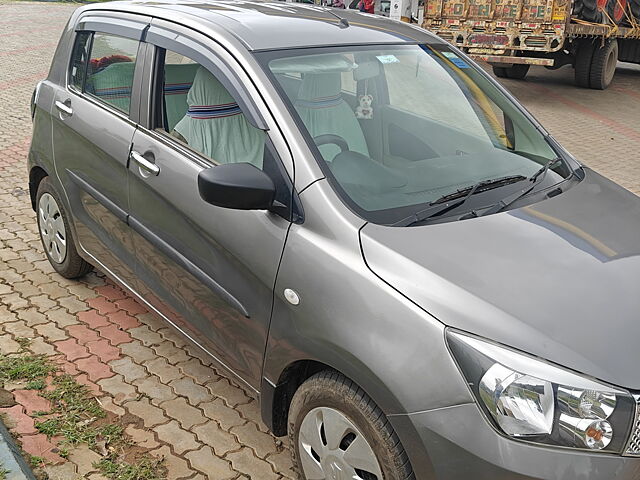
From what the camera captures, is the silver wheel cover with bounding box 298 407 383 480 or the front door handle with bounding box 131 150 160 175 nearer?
the silver wheel cover with bounding box 298 407 383 480

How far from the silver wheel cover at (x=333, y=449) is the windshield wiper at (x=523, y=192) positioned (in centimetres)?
90

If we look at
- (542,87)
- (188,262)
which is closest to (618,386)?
(188,262)

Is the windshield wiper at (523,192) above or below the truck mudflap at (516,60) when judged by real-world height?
above

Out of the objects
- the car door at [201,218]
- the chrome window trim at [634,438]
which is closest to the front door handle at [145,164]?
the car door at [201,218]

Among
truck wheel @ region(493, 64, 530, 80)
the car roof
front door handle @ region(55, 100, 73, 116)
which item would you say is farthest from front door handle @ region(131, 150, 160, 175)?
truck wheel @ region(493, 64, 530, 80)

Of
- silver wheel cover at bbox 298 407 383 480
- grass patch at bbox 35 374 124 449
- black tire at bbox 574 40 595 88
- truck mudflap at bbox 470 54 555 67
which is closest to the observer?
silver wheel cover at bbox 298 407 383 480

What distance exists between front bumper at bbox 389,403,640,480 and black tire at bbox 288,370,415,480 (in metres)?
0.08

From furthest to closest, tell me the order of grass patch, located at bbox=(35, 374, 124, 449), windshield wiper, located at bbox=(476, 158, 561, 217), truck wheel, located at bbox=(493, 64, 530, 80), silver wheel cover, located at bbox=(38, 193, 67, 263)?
truck wheel, located at bbox=(493, 64, 530, 80)
silver wheel cover, located at bbox=(38, 193, 67, 263)
grass patch, located at bbox=(35, 374, 124, 449)
windshield wiper, located at bbox=(476, 158, 561, 217)

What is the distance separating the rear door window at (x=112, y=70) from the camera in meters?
3.48

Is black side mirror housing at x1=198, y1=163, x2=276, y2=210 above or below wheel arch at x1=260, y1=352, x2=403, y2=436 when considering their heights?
→ above

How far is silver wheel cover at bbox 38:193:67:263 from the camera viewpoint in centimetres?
427

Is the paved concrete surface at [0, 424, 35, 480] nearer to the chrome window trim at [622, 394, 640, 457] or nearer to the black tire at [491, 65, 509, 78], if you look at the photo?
the chrome window trim at [622, 394, 640, 457]

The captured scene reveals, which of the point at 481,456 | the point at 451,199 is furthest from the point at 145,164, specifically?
the point at 481,456

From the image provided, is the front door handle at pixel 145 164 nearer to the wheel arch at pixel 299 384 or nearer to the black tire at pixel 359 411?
the wheel arch at pixel 299 384
